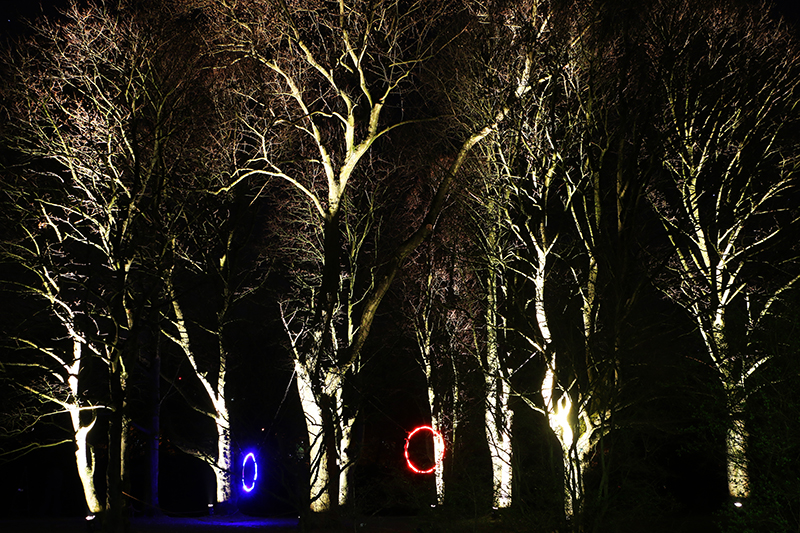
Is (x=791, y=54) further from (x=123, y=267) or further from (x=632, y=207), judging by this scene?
(x=123, y=267)

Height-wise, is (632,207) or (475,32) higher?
(475,32)

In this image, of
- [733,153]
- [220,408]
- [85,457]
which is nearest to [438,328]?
[220,408]

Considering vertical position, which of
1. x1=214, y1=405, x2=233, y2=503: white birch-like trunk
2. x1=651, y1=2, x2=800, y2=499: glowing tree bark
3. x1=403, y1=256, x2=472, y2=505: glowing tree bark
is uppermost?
x1=651, y1=2, x2=800, y2=499: glowing tree bark

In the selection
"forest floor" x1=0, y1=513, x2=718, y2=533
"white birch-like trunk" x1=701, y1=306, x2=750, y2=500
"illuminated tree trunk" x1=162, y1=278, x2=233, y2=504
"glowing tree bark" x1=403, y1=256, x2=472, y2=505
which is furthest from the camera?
"glowing tree bark" x1=403, y1=256, x2=472, y2=505

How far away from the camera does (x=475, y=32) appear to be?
11.1m

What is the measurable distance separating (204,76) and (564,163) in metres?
7.08

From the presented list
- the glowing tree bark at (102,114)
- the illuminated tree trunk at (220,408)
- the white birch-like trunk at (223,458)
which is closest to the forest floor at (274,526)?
the white birch-like trunk at (223,458)

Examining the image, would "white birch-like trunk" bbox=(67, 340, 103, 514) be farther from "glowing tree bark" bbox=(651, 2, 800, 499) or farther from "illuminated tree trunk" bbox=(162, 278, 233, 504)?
"glowing tree bark" bbox=(651, 2, 800, 499)

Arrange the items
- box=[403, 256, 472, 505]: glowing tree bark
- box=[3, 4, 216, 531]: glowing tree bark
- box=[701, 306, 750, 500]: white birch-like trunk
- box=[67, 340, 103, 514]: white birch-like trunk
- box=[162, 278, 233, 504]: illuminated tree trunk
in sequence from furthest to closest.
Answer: box=[403, 256, 472, 505]: glowing tree bark → box=[162, 278, 233, 504]: illuminated tree trunk → box=[67, 340, 103, 514]: white birch-like trunk → box=[3, 4, 216, 531]: glowing tree bark → box=[701, 306, 750, 500]: white birch-like trunk

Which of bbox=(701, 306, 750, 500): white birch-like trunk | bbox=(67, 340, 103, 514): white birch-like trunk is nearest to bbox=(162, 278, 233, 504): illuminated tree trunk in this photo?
bbox=(67, 340, 103, 514): white birch-like trunk

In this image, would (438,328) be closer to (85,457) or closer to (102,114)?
(85,457)

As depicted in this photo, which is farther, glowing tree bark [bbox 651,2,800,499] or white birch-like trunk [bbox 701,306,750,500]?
glowing tree bark [bbox 651,2,800,499]

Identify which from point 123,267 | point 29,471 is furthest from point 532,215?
point 29,471

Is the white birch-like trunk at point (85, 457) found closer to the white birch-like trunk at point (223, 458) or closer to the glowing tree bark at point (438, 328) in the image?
the white birch-like trunk at point (223, 458)
